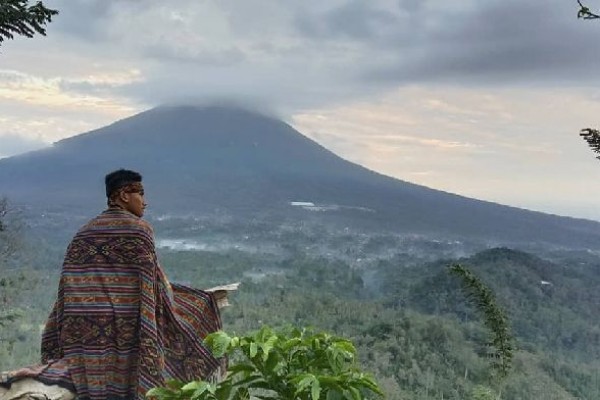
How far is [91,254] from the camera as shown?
9.42 ft

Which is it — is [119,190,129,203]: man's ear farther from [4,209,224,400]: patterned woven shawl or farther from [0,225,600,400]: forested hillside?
[0,225,600,400]: forested hillside

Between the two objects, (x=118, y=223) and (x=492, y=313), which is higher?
(x=118, y=223)

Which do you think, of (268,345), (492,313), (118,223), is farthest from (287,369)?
(492,313)

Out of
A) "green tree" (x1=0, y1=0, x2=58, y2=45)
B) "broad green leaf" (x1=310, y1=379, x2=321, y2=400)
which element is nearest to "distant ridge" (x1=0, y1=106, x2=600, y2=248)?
"green tree" (x1=0, y1=0, x2=58, y2=45)

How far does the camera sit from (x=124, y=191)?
2.94 meters

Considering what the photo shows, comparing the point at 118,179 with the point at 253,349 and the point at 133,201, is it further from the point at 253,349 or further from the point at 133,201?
the point at 253,349

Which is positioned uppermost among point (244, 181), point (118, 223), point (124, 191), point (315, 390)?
point (124, 191)

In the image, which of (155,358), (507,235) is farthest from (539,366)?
(507,235)

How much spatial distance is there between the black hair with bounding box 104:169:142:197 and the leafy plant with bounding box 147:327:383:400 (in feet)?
3.13

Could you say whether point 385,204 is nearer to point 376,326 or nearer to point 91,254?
point 376,326

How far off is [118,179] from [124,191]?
49 mm

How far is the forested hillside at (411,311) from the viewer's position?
29.3 m

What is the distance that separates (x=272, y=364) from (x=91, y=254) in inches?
41.1

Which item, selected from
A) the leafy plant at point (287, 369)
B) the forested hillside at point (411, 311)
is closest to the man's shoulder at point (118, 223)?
the leafy plant at point (287, 369)
